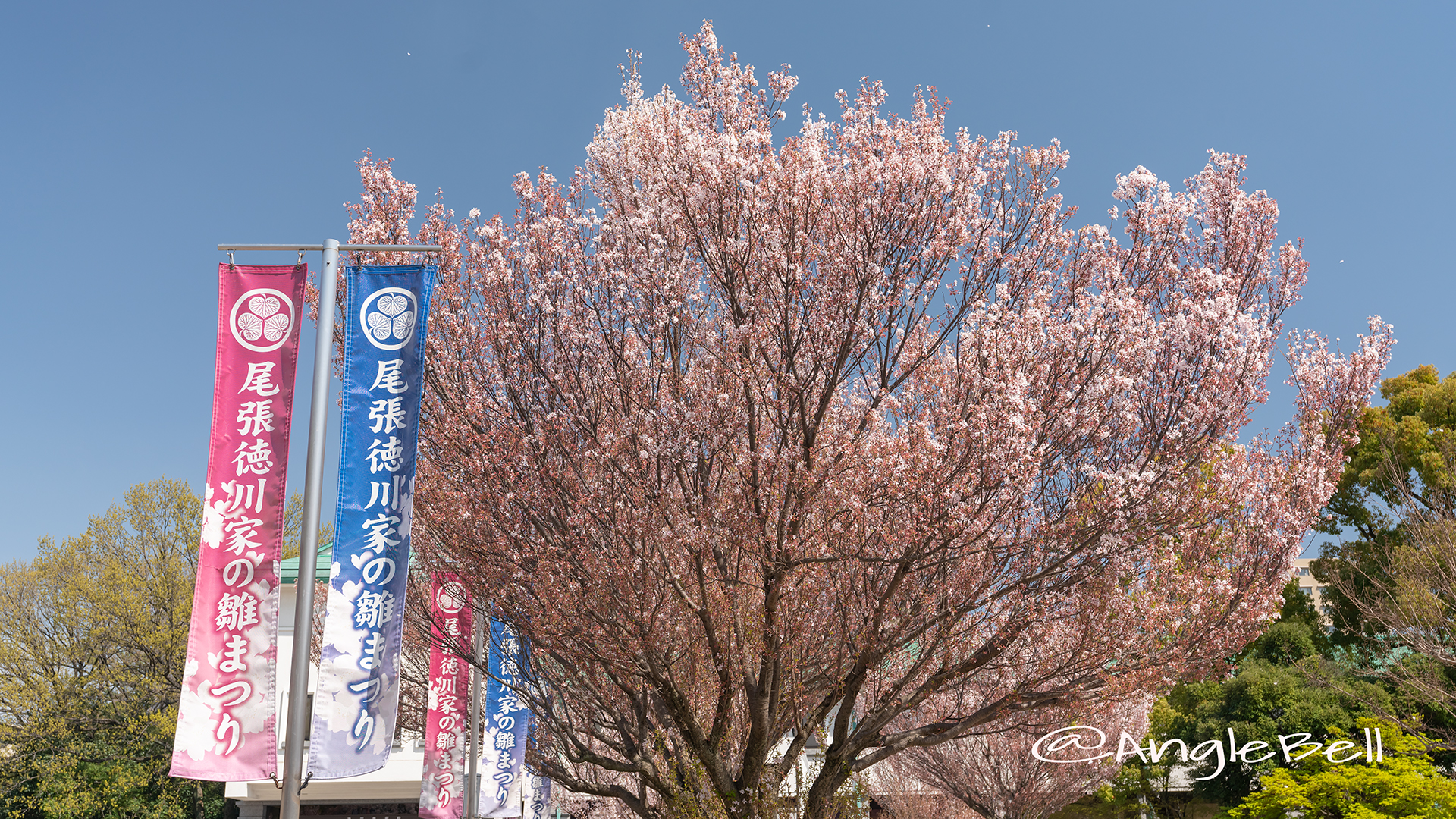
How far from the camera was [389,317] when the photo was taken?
8.01 m

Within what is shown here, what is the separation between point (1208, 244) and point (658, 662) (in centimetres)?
737

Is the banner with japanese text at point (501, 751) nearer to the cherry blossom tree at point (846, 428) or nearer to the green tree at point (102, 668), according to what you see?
the cherry blossom tree at point (846, 428)

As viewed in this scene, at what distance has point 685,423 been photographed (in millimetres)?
8406

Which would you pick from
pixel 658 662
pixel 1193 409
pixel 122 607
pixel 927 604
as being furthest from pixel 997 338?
pixel 122 607

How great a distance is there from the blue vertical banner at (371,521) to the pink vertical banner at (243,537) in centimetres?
44

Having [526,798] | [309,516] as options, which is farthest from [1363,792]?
[526,798]

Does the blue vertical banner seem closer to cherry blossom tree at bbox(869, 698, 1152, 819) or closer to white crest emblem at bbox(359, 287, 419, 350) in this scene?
white crest emblem at bbox(359, 287, 419, 350)

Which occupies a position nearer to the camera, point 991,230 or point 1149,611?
point 1149,611

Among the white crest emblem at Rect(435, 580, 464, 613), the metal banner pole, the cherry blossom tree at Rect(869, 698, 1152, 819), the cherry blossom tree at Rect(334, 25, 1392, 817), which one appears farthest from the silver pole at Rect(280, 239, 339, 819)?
the cherry blossom tree at Rect(869, 698, 1152, 819)

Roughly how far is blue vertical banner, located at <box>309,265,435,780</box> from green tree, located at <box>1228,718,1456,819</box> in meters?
13.0

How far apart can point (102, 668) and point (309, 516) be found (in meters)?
26.9

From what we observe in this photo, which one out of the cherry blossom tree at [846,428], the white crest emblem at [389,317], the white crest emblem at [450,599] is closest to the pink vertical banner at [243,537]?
the white crest emblem at [389,317]

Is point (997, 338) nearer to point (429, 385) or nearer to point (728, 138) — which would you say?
point (728, 138)

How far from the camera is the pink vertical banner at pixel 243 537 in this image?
22.5ft
